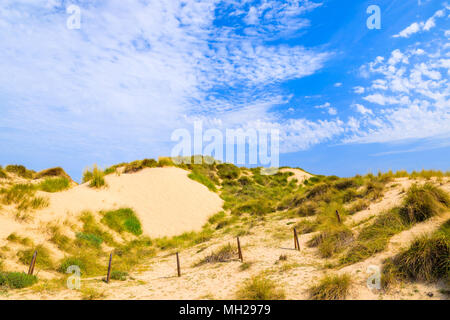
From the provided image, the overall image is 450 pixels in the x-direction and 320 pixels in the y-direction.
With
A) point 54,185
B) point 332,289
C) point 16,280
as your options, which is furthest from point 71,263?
point 332,289

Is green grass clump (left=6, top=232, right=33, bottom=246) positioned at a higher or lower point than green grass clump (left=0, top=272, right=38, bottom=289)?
higher

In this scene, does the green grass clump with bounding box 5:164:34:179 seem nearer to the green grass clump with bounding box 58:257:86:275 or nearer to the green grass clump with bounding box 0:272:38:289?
the green grass clump with bounding box 58:257:86:275

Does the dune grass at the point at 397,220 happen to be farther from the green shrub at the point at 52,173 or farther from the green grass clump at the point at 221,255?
the green shrub at the point at 52,173

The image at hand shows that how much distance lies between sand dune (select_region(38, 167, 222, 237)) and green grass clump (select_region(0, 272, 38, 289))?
486 cm

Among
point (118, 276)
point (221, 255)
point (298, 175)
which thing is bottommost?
point (118, 276)

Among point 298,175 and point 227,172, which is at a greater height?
point 227,172

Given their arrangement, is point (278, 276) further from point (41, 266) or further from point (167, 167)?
point (167, 167)

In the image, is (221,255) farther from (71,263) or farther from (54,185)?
(54,185)

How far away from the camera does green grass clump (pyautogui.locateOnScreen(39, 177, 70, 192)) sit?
48.5 ft

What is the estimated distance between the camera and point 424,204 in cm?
827

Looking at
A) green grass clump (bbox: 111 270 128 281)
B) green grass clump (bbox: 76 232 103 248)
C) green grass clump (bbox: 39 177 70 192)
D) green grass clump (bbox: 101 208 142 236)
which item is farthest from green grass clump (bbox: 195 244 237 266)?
green grass clump (bbox: 39 177 70 192)

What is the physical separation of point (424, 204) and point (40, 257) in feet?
44.0

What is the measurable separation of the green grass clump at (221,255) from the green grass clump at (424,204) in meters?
6.26
